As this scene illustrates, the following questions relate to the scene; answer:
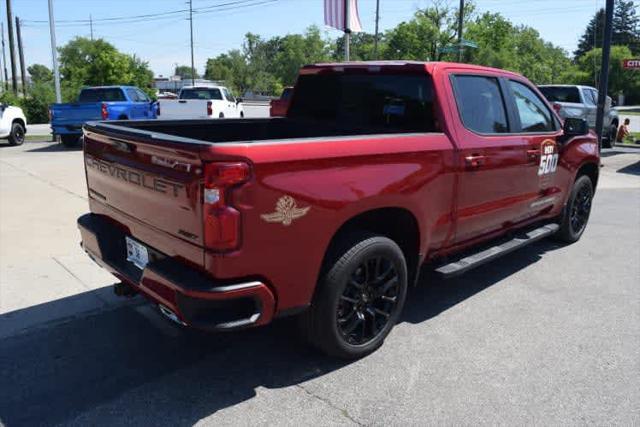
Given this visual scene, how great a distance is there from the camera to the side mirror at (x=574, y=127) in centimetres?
562

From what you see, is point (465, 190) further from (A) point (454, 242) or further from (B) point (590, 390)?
(B) point (590, 390)

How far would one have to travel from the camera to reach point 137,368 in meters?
3.55

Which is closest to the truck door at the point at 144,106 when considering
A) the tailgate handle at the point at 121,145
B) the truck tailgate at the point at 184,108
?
the truck tailgate at the point at 184,108

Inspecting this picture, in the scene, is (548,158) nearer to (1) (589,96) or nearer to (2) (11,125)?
(1) (589,96)

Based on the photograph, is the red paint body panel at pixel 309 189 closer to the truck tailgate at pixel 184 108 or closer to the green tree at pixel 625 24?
the truck tailgate at pixel 184 108

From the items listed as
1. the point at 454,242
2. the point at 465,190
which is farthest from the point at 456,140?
the point at 454,242

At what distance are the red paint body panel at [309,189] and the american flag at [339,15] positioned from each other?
329 inches

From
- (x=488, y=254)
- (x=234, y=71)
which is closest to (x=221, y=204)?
(x=488, y=254)

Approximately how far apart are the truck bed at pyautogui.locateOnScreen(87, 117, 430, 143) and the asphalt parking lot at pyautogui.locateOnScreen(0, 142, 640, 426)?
1.45 meters

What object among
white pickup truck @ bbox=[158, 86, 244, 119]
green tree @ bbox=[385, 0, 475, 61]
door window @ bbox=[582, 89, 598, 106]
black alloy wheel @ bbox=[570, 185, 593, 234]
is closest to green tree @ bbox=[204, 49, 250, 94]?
green tree @ bbox=[385, 0, 475, 61]

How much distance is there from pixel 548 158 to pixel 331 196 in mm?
3126

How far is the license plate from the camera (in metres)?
3.42

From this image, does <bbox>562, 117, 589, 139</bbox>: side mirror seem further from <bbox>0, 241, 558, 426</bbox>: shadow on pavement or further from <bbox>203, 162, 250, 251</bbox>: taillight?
<bbox>203, 162, 250, 251</bbox>: taillight

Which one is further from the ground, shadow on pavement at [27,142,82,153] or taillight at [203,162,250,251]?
taillight at [203,162,250,251]
